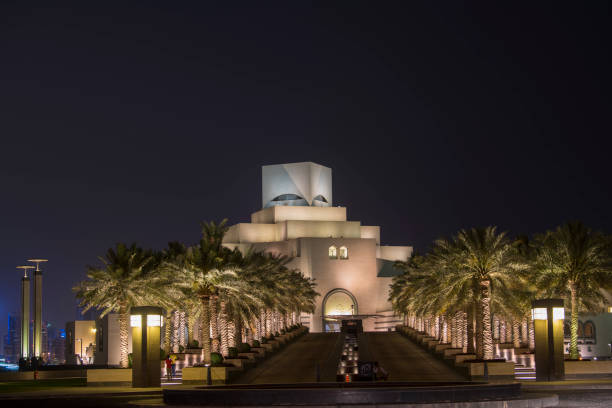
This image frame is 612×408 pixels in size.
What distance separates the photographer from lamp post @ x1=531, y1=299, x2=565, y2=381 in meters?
30.3

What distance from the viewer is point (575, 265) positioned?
35.4 metres

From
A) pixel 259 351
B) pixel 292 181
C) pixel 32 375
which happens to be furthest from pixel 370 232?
pixel 32 375

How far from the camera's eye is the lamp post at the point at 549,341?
30.3 metres

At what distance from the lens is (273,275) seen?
46844 mm

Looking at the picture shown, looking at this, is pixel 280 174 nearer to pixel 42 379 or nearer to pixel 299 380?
pixel 42 379

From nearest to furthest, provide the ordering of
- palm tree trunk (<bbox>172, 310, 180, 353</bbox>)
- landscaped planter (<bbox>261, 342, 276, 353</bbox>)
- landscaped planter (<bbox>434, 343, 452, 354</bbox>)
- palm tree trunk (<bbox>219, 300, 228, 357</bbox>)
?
1. palm tree trunk (<bbox>219, 300, 228, 357</bbox>)
2. landscaped planter (<bbox>434, 343, 452, 354</bbox>)
3. landscaped planter (<bbox>261, 342, 276, 353</bbox>)
4. palm tree trunk (<bbox>172, 310, 180, 353</bbox>)

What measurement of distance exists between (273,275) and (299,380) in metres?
Answer: 14.8

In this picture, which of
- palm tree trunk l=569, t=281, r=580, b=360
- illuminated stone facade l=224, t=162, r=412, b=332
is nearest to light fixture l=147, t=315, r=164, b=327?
palm tree trunk l=569, t=281, r=580, b=360

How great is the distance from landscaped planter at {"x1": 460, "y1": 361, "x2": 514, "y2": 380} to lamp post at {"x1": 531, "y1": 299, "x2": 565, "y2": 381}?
99 cm

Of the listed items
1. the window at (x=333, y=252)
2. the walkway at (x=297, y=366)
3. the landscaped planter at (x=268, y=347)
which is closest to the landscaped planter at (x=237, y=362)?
the walkway at (x=297, y=366)

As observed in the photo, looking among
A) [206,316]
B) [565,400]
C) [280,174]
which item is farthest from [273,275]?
[280,174]

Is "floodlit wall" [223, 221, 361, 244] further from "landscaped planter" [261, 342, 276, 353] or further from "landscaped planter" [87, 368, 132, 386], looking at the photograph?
"landscaped planter" [87, 368, 132, 386]

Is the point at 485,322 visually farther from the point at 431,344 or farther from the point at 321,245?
the point at 321,245

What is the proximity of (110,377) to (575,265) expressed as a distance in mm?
19380
